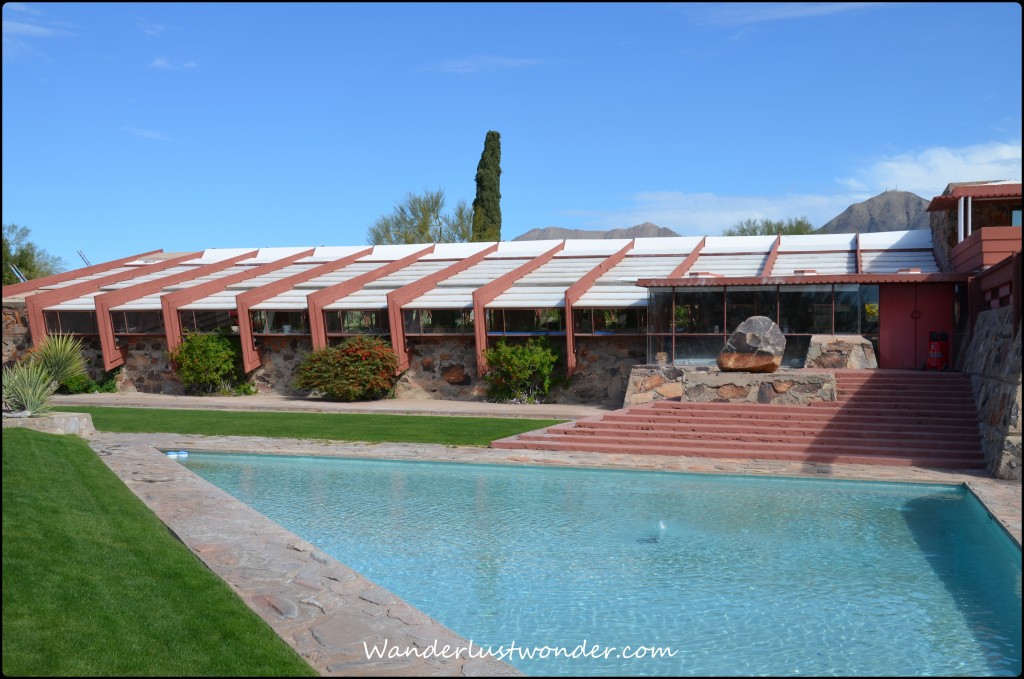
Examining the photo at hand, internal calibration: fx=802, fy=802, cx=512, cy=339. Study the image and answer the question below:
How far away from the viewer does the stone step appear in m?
13.7

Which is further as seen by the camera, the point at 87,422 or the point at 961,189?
the point at 961,189

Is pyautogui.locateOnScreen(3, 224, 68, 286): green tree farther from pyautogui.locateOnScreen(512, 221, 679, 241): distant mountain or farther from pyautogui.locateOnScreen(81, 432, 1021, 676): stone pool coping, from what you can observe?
pyautogui.locateOnScreen(512, 221, 679, 241): distant mountain

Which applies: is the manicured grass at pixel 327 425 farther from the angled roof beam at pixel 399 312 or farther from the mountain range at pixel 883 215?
the mountain range at pixel 883 215

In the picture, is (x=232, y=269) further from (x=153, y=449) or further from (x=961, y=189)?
(x=961, y=189)

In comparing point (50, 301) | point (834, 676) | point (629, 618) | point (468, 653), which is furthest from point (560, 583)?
point (50, 301)

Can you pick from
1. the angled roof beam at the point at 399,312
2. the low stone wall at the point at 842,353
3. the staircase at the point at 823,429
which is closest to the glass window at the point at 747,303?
the low stone wall at the point at 842,353

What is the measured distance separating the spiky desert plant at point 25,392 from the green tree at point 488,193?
101 feet

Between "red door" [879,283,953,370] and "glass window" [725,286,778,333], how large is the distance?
254cm

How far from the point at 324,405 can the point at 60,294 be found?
39.8 feet

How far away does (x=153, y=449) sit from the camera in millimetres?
15641

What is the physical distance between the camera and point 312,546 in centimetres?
927

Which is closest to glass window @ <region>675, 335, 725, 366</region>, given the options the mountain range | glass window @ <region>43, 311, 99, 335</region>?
glass window @ <region>43, 311, 99, 335</region>

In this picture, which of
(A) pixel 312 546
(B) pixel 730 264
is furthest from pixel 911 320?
(A) pixel 312 546

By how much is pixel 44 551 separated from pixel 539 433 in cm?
1105
